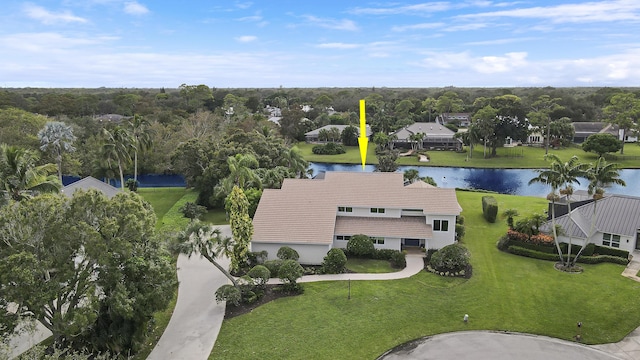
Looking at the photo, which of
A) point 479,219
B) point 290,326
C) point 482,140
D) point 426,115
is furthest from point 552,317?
point 426,115

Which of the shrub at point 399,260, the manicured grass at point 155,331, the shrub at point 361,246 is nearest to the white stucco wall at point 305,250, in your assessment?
the shrub at point 361,246

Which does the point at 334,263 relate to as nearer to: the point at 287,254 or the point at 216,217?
the point at 287,254

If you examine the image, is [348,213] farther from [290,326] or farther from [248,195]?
[290,326]

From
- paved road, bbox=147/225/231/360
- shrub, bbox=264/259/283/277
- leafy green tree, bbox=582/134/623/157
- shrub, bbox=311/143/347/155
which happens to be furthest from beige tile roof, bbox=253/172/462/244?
leafy green tree, bbox=582/134/623/157

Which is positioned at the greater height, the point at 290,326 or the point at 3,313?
the point at 3,313

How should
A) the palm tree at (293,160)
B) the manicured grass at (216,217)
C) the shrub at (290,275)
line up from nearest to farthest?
the shrub at (290,275)
the manicured grass at (216,217)
the palm tree at (293,160)

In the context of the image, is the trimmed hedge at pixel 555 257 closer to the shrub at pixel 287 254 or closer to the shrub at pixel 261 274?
the shrub at pixel 287 254
